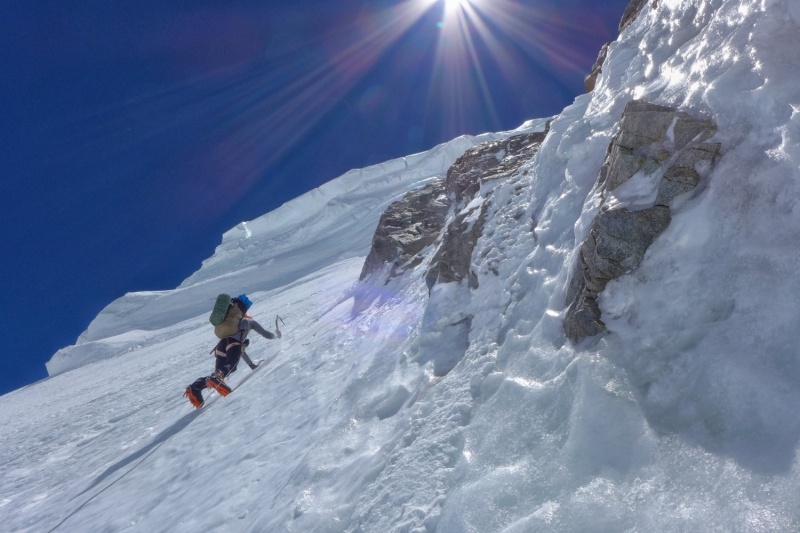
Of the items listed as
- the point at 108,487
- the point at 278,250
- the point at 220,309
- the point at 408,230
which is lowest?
the point at 108,487

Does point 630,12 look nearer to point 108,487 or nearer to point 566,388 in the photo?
point 566,388

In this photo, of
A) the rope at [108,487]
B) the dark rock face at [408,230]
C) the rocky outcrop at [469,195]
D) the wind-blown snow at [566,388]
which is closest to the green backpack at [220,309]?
the wind-blown snow at [566,388]

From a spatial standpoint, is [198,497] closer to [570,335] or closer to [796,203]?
[570,335]

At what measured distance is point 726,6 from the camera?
374 centimetres

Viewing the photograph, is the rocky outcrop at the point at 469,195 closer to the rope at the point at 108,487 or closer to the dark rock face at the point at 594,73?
the dark rock face at the point at 594,73

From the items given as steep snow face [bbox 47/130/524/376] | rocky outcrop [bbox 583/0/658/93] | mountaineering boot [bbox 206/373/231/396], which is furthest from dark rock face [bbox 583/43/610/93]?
steep snow face [bbox 47/130/524/376]

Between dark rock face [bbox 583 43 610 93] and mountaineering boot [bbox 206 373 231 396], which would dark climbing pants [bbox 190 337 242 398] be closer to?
mountaineering boot [bbox 206 373 231 396]

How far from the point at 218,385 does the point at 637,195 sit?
22.4 feet

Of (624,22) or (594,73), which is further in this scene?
(594,73)

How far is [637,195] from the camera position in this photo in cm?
332

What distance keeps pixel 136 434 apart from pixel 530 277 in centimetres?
702

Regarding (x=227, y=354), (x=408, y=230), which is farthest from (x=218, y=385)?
(x=408, y=230)

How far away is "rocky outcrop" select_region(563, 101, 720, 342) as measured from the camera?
312cm

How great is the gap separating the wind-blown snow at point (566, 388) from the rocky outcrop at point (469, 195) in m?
0.28
